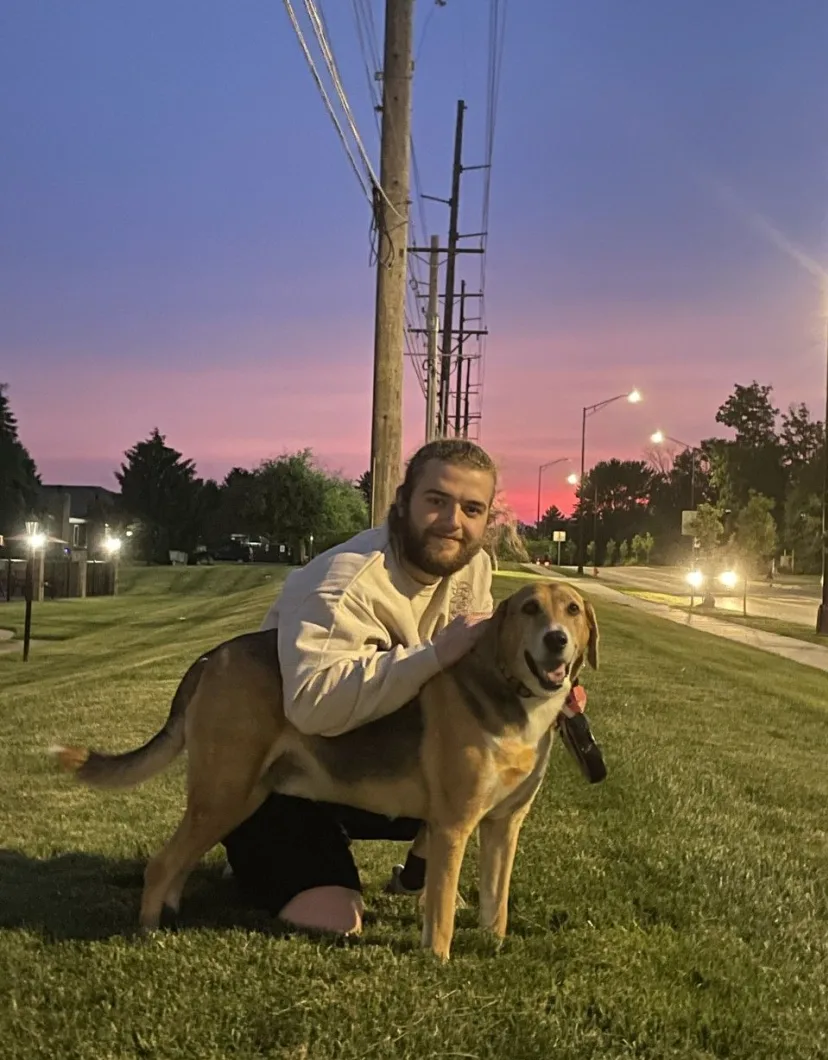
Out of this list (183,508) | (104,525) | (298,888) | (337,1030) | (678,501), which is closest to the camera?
(337,1030)

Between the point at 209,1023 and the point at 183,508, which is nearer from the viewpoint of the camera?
the point at 209,1023

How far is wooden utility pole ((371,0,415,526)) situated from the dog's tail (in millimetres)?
6056

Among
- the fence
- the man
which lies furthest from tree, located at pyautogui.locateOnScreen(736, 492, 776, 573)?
the man

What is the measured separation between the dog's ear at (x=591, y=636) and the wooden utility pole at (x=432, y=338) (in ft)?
62.9

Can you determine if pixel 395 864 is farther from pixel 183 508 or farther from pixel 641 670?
pixel 183 508

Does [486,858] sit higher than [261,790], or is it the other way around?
[261,790]

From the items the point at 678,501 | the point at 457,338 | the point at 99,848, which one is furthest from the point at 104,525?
the point at 99,848

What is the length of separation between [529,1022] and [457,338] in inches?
1445

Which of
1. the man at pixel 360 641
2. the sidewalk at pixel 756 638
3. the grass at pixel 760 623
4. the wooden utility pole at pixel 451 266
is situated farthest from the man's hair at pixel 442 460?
the wooden utility pole at pixel 451 266

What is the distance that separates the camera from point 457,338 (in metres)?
38.3

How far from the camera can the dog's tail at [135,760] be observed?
332 cm

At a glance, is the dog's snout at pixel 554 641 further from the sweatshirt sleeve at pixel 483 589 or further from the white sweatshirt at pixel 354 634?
the sweatshirt sleeve at pixel 483 589

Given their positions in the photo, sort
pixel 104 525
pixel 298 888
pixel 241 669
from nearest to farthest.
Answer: pixel 241 669
pixel 298 888
pixel 104 525

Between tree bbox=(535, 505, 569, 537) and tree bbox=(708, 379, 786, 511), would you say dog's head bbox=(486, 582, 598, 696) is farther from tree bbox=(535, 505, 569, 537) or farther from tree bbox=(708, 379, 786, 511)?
tree bbox=(535, 505, 569, 537)
